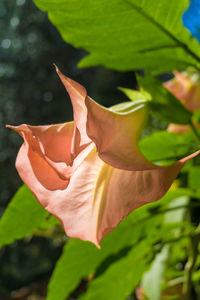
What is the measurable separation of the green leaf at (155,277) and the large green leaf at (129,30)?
0.70 feet

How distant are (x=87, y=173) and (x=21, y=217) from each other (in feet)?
0.51

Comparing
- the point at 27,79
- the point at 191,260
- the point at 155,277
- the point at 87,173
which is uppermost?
the point at 87,173

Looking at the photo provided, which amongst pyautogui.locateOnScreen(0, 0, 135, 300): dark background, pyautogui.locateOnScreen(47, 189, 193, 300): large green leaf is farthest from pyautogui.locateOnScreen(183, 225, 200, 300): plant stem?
pyautogui.locateOnScreen(0, 0, 135, 300): dark background

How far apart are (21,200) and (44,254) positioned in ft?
12.7

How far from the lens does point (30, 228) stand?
0.33 meters

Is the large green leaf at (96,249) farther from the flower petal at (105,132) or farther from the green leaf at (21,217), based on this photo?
the flower petal at (105,132)

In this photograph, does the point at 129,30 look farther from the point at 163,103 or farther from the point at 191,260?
the point at 191,260

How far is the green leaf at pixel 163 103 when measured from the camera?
9.9 inches

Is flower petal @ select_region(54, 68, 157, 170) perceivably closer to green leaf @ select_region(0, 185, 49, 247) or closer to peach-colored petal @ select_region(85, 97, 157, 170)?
peach-colored petal @ select_region(85, 97, 157, 170)

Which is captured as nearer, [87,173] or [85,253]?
[87,173]

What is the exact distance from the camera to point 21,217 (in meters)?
0.33

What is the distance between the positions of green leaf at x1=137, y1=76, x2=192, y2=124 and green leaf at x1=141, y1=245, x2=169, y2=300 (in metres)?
0.23

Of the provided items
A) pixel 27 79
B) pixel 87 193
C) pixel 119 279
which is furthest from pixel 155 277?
pixel 27 79

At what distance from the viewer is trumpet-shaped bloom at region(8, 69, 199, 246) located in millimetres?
174
